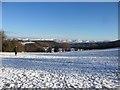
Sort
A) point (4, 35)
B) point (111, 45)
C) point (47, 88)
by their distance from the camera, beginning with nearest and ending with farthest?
point (47, 88), point (111, 45), point (4, 35)

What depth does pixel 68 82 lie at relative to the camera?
12.0 m

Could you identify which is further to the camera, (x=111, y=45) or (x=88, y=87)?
(x=111, y=45)

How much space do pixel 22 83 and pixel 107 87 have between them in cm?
362

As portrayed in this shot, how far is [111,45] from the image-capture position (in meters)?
67.4

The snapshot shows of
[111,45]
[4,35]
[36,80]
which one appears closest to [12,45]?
[4,35]

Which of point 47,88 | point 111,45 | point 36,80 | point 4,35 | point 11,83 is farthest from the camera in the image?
point 4,35

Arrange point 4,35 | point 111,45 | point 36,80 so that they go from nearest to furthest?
point 36,80 < point 111,45 < point 4,35

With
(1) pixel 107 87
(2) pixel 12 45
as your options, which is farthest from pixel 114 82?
(2) pixel 12 45

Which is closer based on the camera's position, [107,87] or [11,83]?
[107,87]

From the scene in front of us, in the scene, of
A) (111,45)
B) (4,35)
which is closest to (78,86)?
(111,45)

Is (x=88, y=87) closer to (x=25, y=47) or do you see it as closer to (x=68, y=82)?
(x=68, y=82)

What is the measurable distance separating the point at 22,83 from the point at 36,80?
3.33ft

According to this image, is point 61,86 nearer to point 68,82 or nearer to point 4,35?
point 68,82

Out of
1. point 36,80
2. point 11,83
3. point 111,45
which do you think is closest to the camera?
point 11,83
